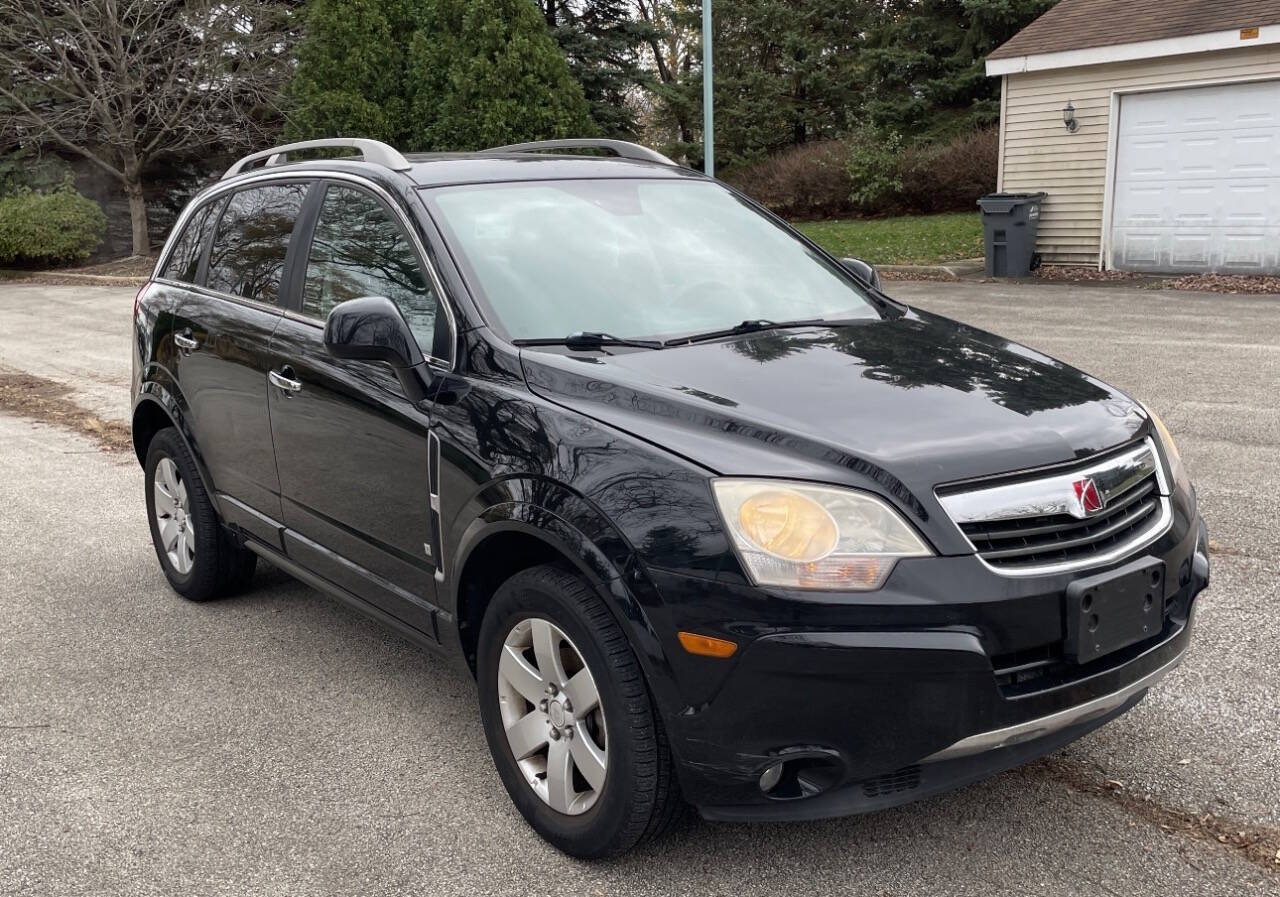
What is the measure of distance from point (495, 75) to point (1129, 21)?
40.4 ft

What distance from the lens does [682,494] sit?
105 inches

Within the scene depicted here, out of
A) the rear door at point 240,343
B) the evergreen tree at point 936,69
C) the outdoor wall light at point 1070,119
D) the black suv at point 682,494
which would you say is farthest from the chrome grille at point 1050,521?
the evergreen tree at point 936,69

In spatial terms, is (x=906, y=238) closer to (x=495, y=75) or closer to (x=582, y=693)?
(x=495, y=75)

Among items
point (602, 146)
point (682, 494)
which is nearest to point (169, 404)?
point (602, 146)

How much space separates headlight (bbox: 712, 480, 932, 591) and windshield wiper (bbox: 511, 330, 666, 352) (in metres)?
0.83

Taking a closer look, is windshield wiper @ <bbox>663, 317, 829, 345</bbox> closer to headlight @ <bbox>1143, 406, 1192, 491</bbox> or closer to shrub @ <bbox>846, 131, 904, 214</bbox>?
headlight @ <bbox>1143, 406, 1192, 491</bbox>

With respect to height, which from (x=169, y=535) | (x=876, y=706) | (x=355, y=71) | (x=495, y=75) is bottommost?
(x=169, y=535)

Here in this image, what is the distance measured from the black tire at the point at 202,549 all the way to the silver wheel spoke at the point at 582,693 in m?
2.38

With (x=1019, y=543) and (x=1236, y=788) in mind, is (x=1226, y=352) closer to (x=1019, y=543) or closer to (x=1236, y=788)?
(x=1236, y=788)

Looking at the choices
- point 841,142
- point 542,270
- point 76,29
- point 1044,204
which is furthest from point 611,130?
point 542,270

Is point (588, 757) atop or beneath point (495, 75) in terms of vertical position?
beneath

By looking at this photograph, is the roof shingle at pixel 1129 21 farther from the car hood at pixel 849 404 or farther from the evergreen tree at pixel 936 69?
the car hood at pixel 849 404

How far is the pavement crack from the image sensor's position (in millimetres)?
2949

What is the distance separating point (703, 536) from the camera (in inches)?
103
